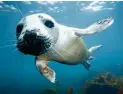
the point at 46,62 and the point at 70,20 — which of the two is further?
the point at 70,20

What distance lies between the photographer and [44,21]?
3.54 meters

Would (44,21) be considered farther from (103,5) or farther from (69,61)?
(103,5)

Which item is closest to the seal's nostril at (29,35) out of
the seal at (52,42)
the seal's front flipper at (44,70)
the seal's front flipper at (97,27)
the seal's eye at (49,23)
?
the seal at (52,42)

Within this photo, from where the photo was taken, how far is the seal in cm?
294

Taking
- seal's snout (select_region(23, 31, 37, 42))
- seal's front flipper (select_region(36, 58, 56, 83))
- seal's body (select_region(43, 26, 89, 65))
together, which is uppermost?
seal's snout (select_region(23, 31, 37, 42))

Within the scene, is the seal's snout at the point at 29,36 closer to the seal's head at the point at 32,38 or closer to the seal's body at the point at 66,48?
the seal's head at the point at 32,38

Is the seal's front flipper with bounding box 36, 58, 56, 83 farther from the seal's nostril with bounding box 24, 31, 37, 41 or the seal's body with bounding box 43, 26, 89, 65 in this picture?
the seal's nostril with bounding box 24, 31, 37, 41

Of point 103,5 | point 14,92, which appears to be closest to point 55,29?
point 14,92

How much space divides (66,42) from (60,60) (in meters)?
0.40

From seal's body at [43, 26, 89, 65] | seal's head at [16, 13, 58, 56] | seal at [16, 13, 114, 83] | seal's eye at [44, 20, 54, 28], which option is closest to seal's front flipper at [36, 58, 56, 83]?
seal at [16, 13, 114, 83]

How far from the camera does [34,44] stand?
2.83m

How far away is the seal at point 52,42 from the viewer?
2.94 metres

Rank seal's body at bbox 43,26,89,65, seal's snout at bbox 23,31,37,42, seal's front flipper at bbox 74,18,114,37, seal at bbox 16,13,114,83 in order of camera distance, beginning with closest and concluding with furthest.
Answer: seal's snout at bbox 23,31,37,42
seal at bbox 16,13,114,83
seal's body at bbox 43,26,89,65
seal's front flipper at bbox 74,18,114,37

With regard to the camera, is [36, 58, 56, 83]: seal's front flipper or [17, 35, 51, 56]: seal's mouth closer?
[17, 35, 51, 56]: seal's mouth
